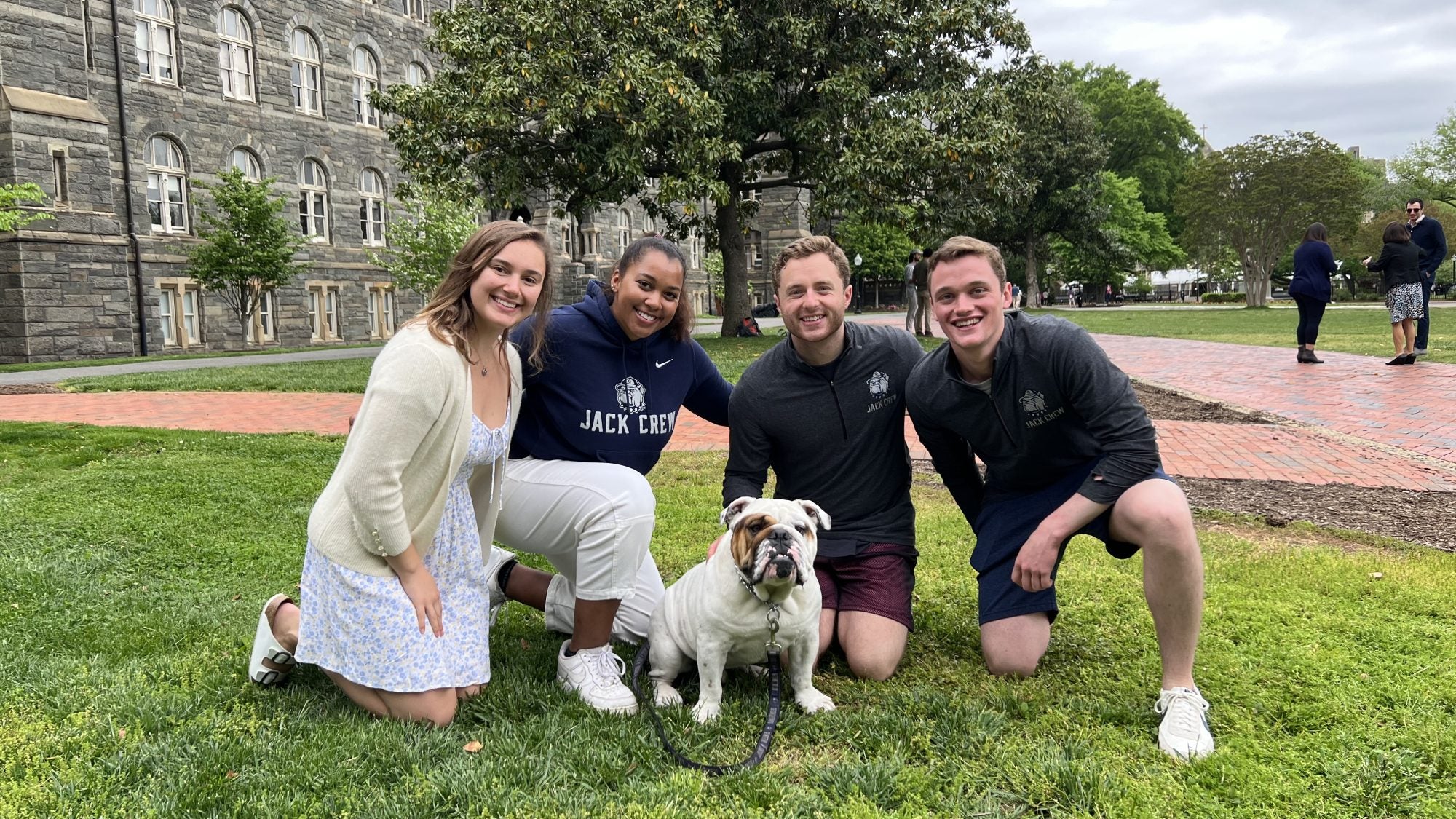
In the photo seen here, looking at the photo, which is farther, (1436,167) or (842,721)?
(1436,167)

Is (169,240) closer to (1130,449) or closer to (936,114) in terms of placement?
(936,114)

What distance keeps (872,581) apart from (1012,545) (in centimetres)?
62

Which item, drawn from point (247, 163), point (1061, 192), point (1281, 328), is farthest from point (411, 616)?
point (1061, 192)

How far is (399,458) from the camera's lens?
301 centimetres

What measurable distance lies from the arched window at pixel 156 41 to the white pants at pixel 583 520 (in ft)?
90.1

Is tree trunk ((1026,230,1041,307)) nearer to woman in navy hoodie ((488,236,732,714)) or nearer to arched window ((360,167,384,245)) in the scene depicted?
arched window ((360,167,384,245))

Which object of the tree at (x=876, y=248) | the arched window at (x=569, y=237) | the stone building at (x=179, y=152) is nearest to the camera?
the stone building at (x=179, y=152)

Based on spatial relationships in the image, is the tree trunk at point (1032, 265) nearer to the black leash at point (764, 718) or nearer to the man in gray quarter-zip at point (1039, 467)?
the man in gray quarter-zip at point (1039, 467)

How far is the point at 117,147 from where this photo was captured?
23.8 m

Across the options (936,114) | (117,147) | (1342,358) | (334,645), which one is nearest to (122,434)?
(334,645)

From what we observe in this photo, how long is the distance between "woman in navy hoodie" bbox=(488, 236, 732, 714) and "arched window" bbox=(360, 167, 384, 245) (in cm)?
3039

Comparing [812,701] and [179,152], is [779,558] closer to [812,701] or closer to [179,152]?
[812,701]

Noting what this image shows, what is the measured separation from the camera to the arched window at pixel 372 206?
3131 cm

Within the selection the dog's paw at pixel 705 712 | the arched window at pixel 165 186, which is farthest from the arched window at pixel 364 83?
the dog's paw at pixel 705 712
